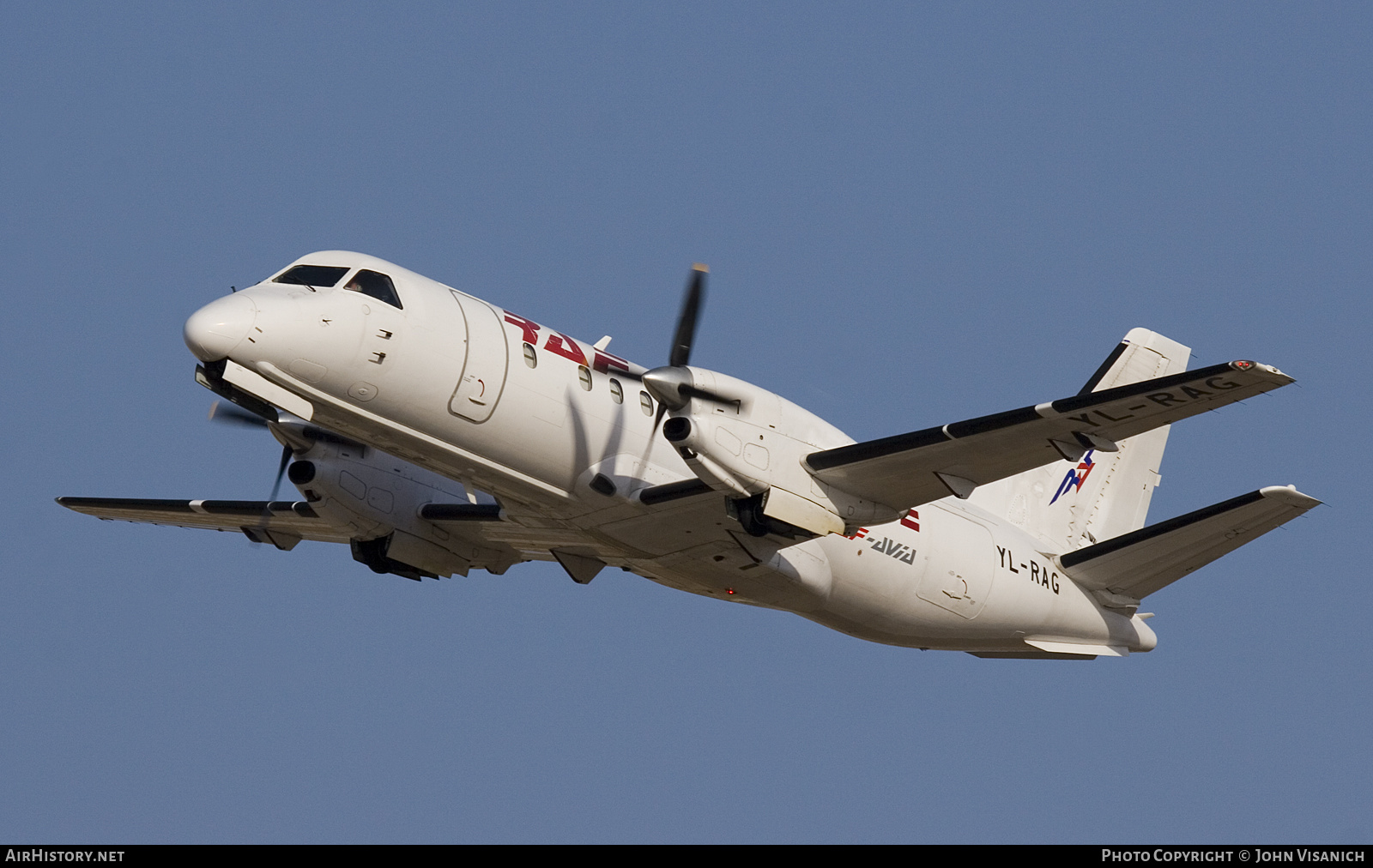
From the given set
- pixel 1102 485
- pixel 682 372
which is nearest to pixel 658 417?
pixel 682 372

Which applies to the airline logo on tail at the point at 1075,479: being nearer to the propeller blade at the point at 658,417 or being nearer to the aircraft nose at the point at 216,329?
the propeller blade at the point at 658,417

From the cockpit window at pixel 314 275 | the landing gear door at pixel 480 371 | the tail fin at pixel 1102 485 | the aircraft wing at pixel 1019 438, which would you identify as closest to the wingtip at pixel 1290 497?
the aircraft wing at pixel 1019 438

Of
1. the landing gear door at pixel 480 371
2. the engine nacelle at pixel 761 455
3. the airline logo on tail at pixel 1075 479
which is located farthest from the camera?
the airline logo on tail at pixel 1075 479

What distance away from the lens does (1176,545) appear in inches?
784

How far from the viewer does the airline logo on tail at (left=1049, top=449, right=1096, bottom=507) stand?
23.2m

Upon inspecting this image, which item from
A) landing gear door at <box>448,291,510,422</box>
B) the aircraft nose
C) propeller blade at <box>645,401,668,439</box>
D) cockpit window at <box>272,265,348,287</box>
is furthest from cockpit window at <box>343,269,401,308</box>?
propeller blade at <box>645,401,668,439</box>

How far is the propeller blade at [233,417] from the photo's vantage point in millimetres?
19906

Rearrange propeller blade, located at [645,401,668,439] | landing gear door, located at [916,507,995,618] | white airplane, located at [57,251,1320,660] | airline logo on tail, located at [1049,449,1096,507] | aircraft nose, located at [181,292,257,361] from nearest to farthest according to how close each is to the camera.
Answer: aircraft nose, located at [181,292,257,361] → white airplane, located at [57,251,1320,660] → propeller blade, located at [645,401,668,439] → landing gear door, located at [916,507,995,618] → airline logo on tail, located at [1049,449,1096,507]

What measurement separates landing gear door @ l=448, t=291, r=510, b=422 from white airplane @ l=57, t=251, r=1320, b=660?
0.02 m

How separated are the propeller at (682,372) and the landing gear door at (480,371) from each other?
1.61 metres

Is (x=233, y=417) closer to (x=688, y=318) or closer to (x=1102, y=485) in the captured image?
(x=688, y=318)

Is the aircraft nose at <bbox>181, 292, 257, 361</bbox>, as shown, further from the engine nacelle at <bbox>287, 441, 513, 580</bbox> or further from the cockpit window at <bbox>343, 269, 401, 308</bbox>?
→ the engine nacelle at <bbox>287, 441, 513, 580</bbox>
